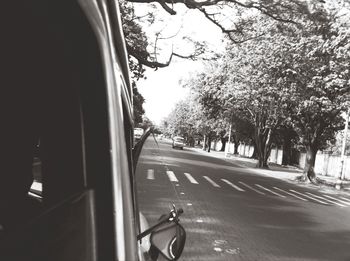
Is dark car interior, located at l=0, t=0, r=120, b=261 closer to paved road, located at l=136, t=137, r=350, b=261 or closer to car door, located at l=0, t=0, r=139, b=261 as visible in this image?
car door, located at l=0, t=0, r=139, b=261

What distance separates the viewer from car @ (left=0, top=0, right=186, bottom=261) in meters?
1.02

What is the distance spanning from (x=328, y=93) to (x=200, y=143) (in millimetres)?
96839

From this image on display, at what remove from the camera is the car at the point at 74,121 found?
1.02 meters

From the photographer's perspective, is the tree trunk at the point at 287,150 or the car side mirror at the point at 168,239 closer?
the car side mirror at the point at 168,239

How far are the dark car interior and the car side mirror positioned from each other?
17.6 inches

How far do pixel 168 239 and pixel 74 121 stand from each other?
682 mm

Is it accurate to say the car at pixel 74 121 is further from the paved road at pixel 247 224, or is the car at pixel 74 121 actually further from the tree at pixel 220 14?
the tree at pixel 220 14

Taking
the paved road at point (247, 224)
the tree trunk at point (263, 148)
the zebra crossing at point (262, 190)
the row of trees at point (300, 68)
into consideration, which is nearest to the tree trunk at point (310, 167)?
the row of trees at point (300, 68)

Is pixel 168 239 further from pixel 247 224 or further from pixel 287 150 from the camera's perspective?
pixel 287 150

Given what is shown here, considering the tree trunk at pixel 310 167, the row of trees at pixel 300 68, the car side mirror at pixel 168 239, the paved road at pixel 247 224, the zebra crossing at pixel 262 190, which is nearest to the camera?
the car side mirror at pixel 168 239

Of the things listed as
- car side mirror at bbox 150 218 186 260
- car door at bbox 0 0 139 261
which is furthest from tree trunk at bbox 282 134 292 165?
car door at bbox 0 0 139 261

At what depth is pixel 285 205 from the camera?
13.1 metres

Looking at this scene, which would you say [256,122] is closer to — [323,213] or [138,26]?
[138,26]

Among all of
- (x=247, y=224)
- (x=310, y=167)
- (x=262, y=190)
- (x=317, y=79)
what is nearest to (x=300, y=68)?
(x=317, y=79)
